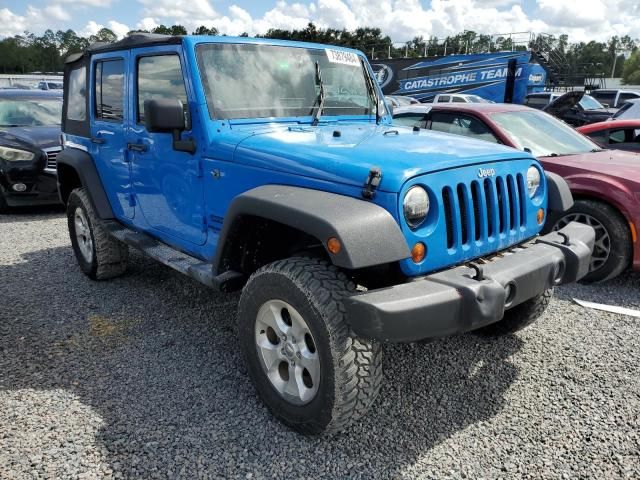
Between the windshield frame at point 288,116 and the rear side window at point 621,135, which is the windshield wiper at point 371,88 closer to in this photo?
the windshield frame at point 288,116

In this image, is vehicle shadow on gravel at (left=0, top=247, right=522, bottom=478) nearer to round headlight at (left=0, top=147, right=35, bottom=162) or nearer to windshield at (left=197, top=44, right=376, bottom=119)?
windshield at (left=197, top=44, right=376, bottom=119)

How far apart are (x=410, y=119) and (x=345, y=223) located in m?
4.72

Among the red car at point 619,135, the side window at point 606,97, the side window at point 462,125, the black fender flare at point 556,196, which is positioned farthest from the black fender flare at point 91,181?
the side window at point 606,97

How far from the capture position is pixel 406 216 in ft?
7.64

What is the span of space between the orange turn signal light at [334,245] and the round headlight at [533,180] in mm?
1433

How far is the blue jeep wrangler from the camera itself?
2.23 metres

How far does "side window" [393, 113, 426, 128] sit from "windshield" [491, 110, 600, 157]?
0.98 metres

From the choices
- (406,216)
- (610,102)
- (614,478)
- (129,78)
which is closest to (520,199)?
(406,216)

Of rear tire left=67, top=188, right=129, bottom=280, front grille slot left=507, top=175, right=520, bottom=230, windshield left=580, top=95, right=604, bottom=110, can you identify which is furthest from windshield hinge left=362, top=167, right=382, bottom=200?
windshield left=580, top=95, right=604, bottom=110

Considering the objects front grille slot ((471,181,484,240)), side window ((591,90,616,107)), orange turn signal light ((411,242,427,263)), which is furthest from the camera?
side window ((591,90,616,107))

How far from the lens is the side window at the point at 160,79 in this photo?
10.7 ft

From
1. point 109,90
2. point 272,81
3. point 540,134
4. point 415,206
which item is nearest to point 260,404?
point 415,206

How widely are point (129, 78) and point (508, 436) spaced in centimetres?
344

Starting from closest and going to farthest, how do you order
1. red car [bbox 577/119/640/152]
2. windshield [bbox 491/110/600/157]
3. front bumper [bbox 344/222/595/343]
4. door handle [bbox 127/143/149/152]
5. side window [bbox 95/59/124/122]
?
front bumper [bbox 344/222/595/343] < door handle [bbox 127/143/149/152] < side window [bbox 95/59/124/122] < windshield [bbox 491/110/600/157] < red car [bbox 577/119/640/152]
